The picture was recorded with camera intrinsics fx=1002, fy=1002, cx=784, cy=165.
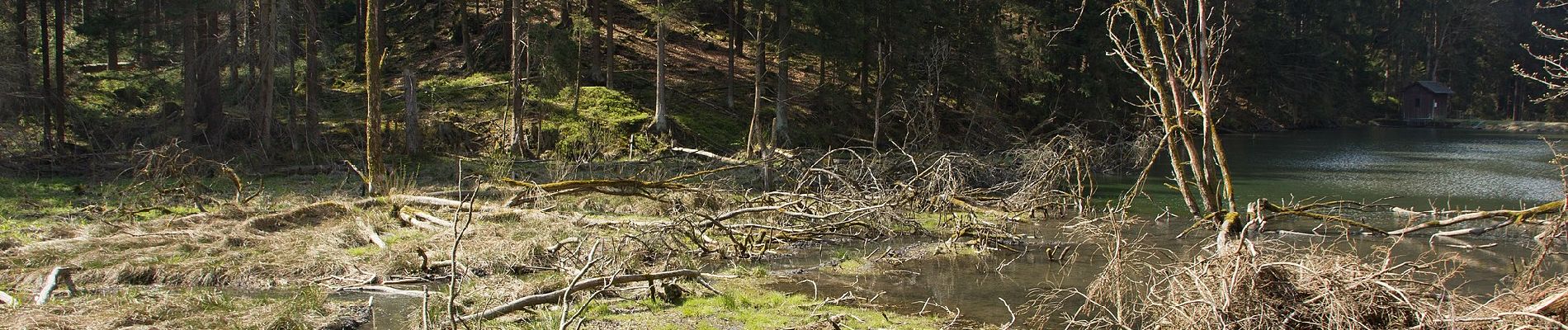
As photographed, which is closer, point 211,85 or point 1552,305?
point 1552,305

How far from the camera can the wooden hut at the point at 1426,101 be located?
6141 centimetres

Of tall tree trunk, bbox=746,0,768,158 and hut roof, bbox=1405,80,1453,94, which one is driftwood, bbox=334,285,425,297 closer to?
tall tree trunk, bbox=746,0,768,158

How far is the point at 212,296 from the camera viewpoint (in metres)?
9.34

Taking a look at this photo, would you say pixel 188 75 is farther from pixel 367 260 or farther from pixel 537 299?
pixel 537 299

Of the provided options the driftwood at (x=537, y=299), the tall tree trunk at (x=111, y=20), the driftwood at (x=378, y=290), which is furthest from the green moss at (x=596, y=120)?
the driftwood at (x=537, y=299)

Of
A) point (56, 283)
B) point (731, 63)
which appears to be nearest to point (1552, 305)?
point (56, 283)

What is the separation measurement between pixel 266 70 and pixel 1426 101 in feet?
213

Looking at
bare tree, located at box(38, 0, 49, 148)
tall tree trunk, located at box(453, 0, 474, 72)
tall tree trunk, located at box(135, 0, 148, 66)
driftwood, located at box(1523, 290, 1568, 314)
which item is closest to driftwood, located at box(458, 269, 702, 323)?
driftwood, located at box(1523, 290, 1568, 314)

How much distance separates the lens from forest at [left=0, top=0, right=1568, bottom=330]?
8.98 m

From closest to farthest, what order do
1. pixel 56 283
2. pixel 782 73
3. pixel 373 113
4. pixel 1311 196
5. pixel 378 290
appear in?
pixel 56 283, pixel 378 290, pixel 373 113, pixel 1311 196, pixel 782 73

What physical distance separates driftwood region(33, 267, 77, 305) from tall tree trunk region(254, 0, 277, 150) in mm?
12863

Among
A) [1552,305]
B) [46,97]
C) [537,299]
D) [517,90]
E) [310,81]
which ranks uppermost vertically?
[310,81]

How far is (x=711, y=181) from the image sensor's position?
17.9 meters

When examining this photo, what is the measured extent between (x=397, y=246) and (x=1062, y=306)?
25.5ft
